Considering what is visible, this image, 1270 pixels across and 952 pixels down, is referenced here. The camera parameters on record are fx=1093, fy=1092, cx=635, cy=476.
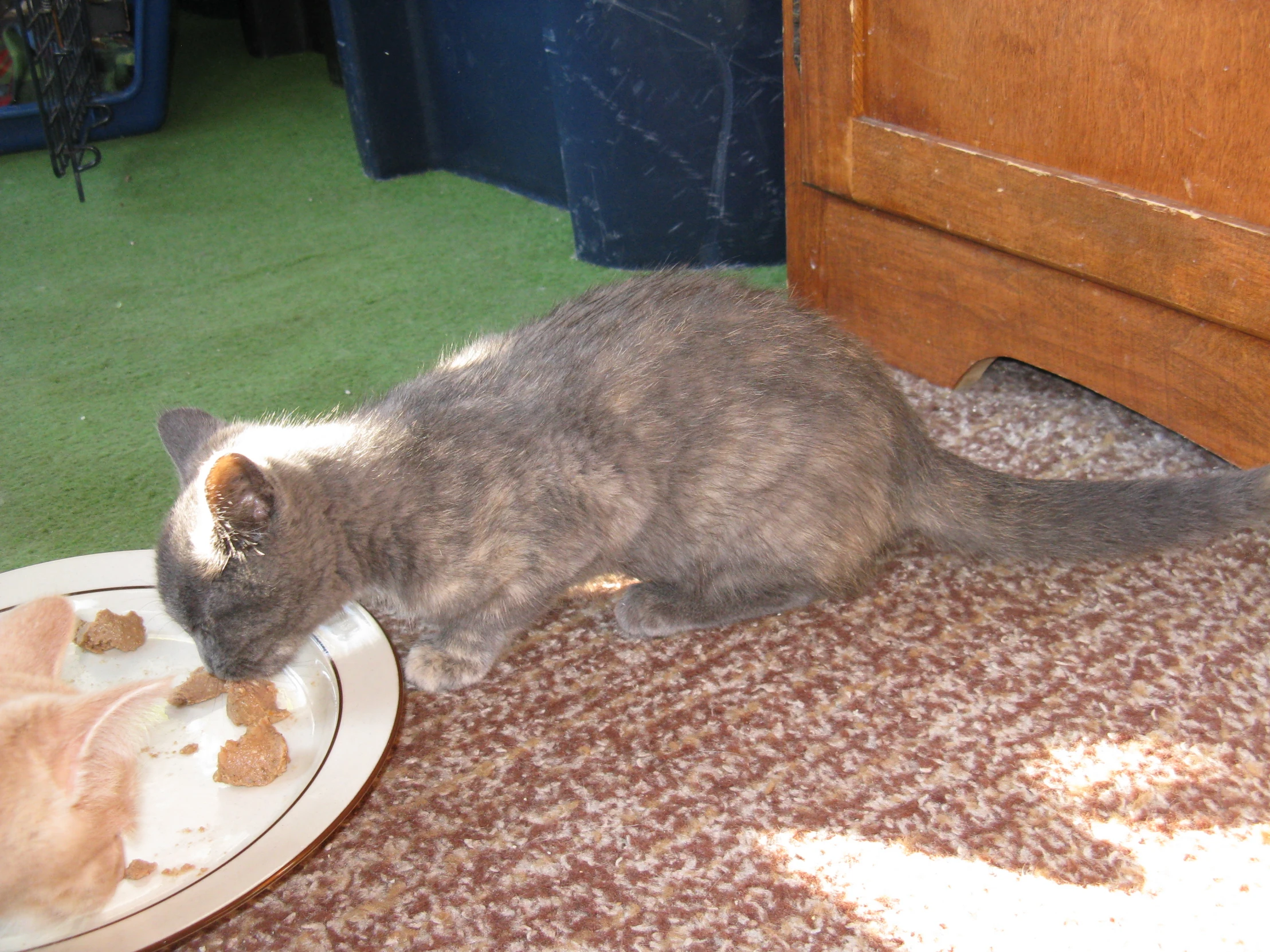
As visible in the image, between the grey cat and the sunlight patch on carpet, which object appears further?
the grey cat

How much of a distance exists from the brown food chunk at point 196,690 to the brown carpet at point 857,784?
22cm

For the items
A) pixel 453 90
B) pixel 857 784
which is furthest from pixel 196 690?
pixel 453 90

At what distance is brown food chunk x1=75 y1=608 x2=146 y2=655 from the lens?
50.3 inches

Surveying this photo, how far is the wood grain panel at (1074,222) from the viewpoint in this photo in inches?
52.4

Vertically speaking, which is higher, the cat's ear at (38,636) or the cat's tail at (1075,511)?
the cat's ear at (38,636)

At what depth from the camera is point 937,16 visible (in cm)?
154

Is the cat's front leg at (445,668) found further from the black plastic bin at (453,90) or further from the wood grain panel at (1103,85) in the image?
the black plastic bin at (453,90)

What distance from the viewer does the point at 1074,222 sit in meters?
1.48

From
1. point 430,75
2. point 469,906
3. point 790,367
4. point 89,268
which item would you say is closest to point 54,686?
point 469,906

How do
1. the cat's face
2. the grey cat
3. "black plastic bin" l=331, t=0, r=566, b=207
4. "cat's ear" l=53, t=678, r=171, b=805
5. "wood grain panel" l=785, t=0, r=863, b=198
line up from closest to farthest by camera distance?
"cat's ear" l=53, t=678, r=171, b=805 < the cat's face < the grey cat < "wood grain panel" l=785, t=0, r=863, b=198 < "black plastic bin" l=331, t=0, r=566, b=207

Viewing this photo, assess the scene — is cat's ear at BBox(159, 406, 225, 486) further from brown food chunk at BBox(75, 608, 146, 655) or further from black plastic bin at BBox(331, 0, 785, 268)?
black plastic bin at BBox(331, 0, 785, 268)

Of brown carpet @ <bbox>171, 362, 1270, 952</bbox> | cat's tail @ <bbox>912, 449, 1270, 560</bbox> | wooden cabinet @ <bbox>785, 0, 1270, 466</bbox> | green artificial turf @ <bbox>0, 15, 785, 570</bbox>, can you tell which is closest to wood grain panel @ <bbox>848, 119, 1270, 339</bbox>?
wooden cabinet @ <bbox>785, 0, 1270, 466</bbox>

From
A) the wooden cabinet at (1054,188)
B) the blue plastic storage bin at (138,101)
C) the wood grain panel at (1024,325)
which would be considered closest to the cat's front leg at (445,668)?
the wood grain panel at (1024,325)

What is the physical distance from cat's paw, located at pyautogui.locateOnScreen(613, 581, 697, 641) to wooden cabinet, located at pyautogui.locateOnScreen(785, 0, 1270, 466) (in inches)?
28.2
